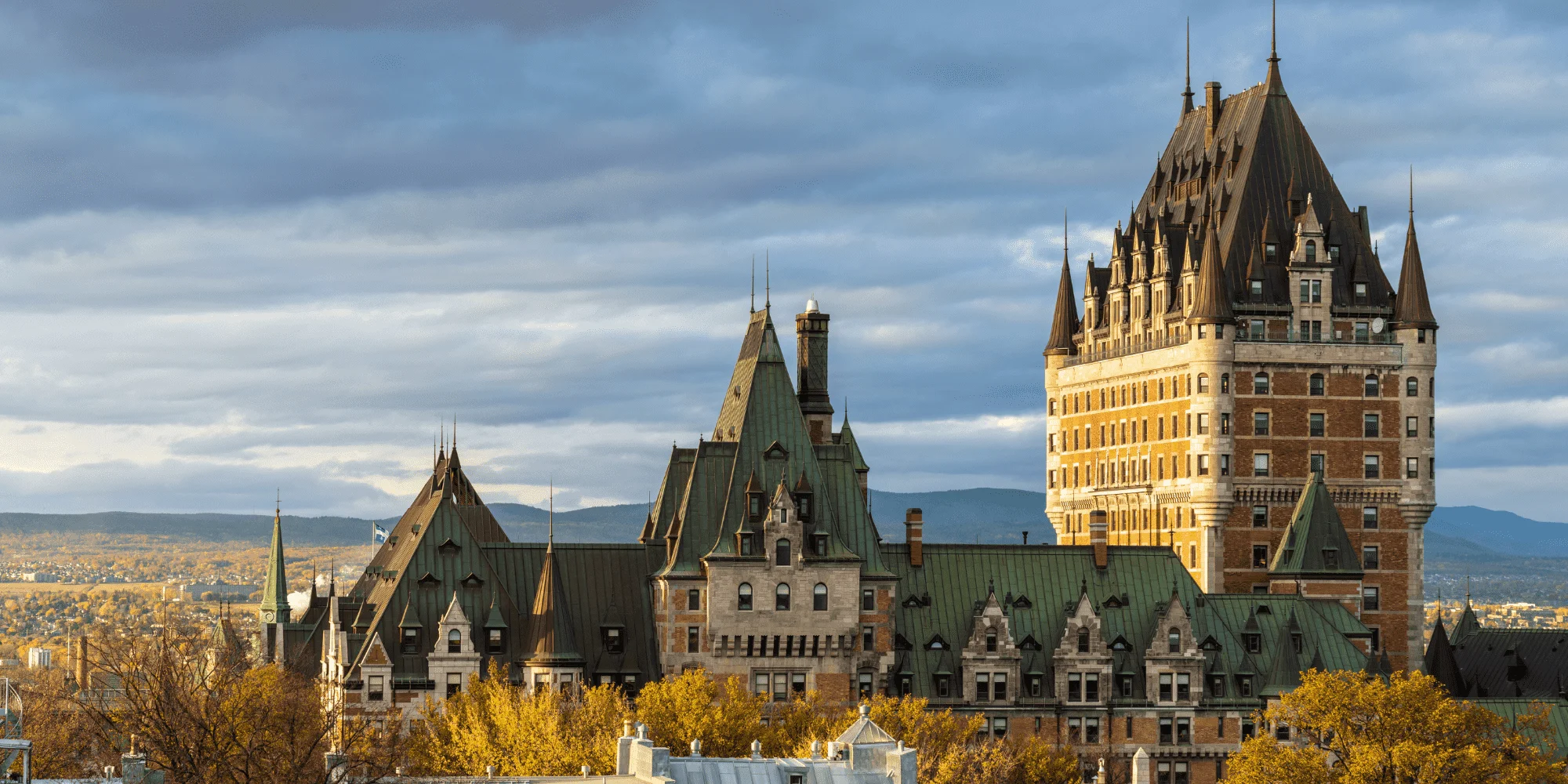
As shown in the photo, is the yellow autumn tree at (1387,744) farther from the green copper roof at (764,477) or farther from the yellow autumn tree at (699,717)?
the green copper roof at (764,477)

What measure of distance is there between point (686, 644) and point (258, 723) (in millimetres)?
43390

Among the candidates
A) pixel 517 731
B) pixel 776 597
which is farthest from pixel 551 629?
pixel 517 731

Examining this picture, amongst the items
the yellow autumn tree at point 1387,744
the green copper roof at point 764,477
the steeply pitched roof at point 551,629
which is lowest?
the yellow autumn tree at point 1387,744

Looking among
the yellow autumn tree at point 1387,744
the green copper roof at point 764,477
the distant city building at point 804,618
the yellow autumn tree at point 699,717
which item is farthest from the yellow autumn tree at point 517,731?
the yellow autumn tree at point 1387,744

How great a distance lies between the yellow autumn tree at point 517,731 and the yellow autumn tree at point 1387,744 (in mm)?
33378

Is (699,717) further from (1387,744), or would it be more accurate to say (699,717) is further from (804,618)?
(1387,744)

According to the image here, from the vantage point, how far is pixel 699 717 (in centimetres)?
16150

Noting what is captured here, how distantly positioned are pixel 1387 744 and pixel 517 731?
4469 cm

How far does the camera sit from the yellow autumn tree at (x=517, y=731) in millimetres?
147375

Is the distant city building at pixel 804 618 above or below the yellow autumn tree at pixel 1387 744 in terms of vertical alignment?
above

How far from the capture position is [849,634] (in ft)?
582

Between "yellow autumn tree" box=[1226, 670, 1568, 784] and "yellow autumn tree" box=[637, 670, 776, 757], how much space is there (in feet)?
89.1

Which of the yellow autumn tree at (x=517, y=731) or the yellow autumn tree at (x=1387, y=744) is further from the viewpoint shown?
the yellow autumn tree at (x=517, y=731)

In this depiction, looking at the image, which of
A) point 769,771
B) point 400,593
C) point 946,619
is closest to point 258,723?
point 769,771
